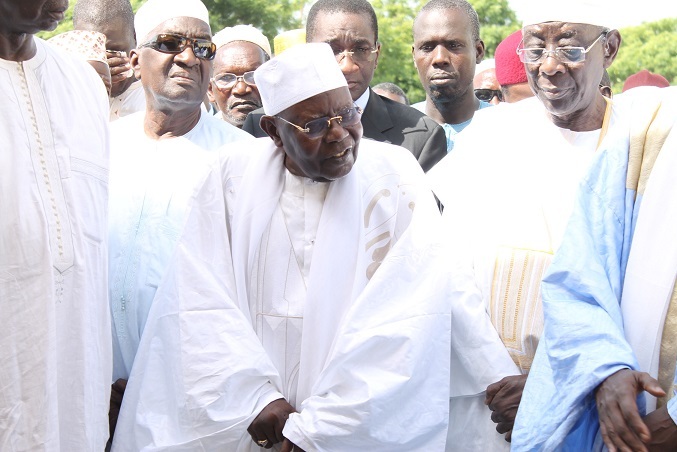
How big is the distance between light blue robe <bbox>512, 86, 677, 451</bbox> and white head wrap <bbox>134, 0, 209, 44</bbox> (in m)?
2.48

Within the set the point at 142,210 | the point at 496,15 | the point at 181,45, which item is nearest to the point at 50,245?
the point at 142,210

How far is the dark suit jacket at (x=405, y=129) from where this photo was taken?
4938mm

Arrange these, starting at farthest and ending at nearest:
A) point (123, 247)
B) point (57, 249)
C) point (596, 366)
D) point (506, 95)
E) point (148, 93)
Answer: point (506, 95)
point (148, 93)
point (123, 247)
point (57, 249)
point (596, 366)

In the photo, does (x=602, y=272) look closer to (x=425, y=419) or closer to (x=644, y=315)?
(x=644, y=315)

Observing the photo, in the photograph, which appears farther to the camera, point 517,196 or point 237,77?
point 237,77

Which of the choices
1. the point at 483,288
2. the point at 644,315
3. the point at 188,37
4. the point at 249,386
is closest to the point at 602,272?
the point at 644,315

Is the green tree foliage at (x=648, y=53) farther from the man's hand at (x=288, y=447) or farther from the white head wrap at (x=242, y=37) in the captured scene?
the man's hand at (x=288, y=447)

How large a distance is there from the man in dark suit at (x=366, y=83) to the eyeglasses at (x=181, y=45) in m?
0.51

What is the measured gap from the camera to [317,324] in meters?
3.90

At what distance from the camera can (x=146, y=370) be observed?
4.09 metres

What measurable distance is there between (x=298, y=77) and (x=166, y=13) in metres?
1.47

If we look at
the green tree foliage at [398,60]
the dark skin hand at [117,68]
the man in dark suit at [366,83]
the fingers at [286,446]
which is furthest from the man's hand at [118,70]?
the green tree foliage at [398,60]

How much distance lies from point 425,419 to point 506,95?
10.6 feet

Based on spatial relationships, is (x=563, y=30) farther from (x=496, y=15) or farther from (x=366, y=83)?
(x=496, y=15)
